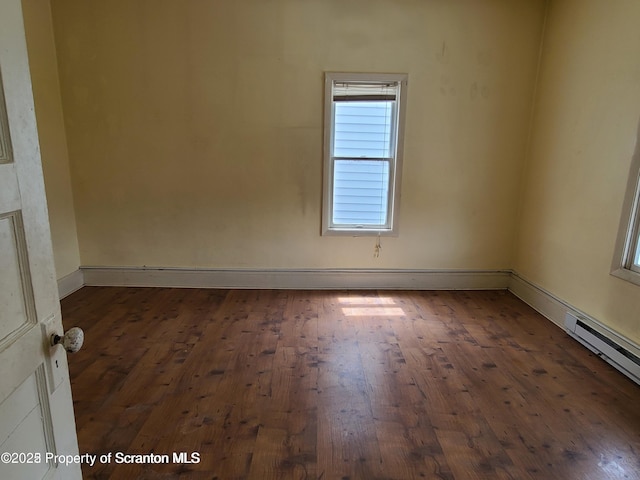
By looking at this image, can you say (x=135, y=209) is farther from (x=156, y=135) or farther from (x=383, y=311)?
(x=383, y=311)

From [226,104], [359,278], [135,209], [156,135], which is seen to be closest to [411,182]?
[359,278]

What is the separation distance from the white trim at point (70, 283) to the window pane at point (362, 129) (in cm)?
287

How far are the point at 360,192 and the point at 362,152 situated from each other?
A: 395mm

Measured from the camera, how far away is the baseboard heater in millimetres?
2396

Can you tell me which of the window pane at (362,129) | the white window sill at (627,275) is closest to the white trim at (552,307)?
the white window sill at (627,275)

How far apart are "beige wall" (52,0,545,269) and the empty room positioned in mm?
20

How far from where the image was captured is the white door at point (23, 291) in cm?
84

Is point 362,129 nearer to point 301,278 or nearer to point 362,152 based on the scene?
point 362,152

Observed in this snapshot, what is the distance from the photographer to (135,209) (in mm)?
3799

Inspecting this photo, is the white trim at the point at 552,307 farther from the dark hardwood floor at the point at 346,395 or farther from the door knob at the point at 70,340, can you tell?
the door knob at the point at 70,340

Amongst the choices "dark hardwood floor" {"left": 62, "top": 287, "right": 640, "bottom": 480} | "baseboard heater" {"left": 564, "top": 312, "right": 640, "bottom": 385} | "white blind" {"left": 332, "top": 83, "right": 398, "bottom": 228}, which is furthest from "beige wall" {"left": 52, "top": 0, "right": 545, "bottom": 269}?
"baseboard heater" {"left": 564, "top": 312, "right": 640, "bottom": 385}

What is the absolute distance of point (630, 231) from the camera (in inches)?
99.9

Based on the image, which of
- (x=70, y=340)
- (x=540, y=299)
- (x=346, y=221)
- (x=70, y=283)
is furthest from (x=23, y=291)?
(x=540, y=299)

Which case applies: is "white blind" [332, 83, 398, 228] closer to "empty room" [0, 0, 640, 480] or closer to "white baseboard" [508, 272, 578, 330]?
"empty room" [0, 0, 640, 480]
